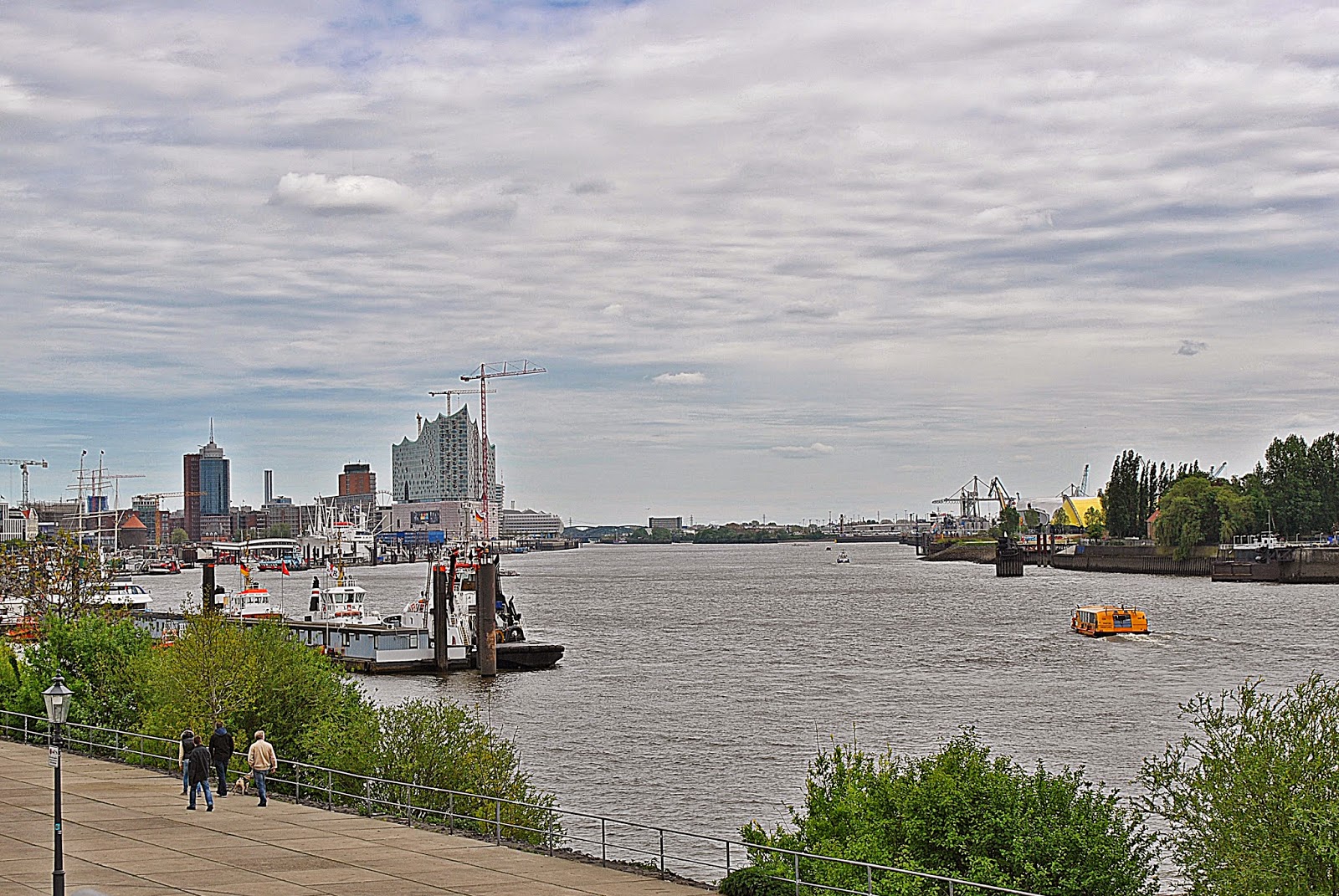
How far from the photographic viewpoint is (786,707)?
61.0m

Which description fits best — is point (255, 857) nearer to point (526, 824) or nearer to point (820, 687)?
point (526, 824)

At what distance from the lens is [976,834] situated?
79.6 feet

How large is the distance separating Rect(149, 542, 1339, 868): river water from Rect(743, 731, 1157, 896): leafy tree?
12320mm

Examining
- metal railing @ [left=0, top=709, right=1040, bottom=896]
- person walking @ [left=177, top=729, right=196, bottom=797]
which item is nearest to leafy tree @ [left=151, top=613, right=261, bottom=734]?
metal railing @ [left=0, top=709, right=1040, bottom=896]

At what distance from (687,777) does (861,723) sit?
1291cm

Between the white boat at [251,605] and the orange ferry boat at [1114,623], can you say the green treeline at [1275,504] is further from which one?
the white boat at [251,605]

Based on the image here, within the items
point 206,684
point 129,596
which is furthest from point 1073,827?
point 129,596

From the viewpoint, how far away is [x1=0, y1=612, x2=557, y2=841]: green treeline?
1288 inches

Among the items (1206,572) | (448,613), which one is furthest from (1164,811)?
(1206,572)

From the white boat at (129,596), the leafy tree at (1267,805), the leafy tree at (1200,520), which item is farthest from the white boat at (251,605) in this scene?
the leafy tree at (1200,520)

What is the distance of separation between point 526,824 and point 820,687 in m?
39.6

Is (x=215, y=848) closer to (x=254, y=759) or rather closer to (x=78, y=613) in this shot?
(x=254, y=759)

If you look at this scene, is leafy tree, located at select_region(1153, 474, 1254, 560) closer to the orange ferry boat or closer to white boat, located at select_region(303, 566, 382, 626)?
the orange ferry boat

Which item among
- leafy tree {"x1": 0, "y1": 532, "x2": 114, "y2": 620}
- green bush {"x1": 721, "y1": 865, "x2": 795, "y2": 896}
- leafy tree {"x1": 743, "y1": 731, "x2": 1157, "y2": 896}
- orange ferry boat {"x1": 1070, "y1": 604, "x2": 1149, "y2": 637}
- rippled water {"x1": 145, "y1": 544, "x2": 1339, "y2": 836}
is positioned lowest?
rippled water {"x1": 145, "y1": 544, "x2": 1339, "y2": 836}
